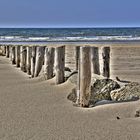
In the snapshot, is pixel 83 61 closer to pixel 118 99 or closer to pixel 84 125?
pixel 118 99

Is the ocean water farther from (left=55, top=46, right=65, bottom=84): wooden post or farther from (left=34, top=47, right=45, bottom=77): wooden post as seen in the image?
(left=55, top=46, right=65, bottom=84): wooden post

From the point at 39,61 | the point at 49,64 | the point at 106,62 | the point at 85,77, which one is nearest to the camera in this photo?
the point at 85,77

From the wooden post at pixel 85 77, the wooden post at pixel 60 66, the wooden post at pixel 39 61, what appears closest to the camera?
the wooden post at pixel 85 77

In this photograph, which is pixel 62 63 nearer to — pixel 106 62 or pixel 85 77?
pixel 106 62

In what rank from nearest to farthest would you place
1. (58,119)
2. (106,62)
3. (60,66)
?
(58,119) → (60,66) → (106,62)

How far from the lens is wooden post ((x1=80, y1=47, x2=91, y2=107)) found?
21.8 ft

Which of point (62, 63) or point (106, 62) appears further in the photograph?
point (106, 62)

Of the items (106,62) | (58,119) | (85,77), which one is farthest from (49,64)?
(58,119)

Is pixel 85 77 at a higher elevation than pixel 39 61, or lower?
lower

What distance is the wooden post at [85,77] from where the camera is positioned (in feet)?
21.8

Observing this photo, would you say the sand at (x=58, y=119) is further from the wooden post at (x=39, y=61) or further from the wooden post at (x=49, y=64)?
the wooden post at (x=39, y=61)

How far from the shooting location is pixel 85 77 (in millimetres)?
6660

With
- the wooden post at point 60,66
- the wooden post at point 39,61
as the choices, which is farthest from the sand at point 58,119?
the wooden post at point 39,61

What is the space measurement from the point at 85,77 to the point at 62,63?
7.89 ft
